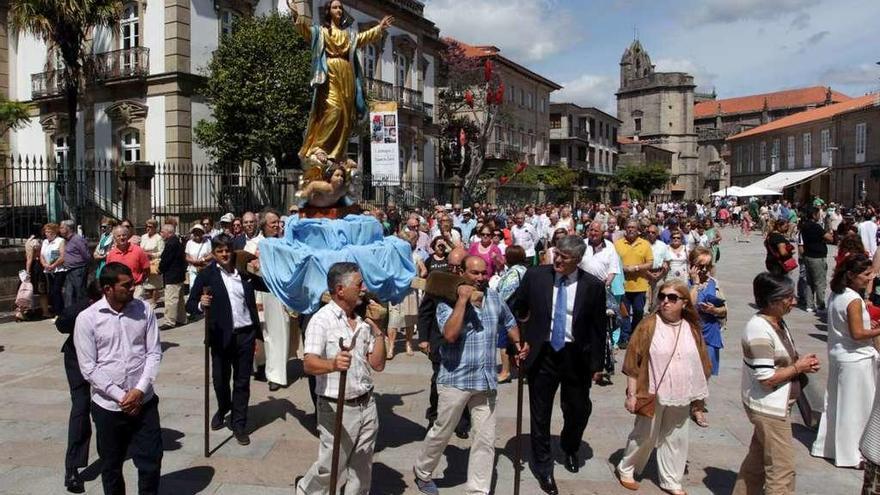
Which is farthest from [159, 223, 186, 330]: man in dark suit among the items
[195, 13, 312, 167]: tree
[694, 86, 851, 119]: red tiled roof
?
[694, 86, 851, 119]: red tiled roof

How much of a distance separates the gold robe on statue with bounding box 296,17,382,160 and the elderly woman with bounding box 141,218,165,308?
577cm

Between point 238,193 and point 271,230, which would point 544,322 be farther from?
point 238,193

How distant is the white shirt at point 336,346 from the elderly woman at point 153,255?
811cm

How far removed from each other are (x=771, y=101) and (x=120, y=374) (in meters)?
91.6

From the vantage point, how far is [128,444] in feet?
14.3

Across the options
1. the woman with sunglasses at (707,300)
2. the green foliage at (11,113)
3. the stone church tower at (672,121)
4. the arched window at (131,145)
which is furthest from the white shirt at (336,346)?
the stone church tower at (672,121)

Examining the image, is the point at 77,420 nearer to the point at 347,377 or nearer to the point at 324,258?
the point at 324,258

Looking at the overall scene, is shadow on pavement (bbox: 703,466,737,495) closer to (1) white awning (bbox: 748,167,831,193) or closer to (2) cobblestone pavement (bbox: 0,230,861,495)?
(2) cobblestone pavement (bbox: 0,230,861,495)

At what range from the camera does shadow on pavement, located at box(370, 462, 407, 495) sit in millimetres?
4992

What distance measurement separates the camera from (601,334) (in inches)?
203

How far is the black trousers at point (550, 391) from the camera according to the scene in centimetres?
504

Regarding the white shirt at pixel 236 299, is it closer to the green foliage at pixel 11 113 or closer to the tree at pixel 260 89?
the tree at pixel 260 89

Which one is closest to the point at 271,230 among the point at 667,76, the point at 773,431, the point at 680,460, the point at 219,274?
the point at 219,274

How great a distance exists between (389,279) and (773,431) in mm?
3231
